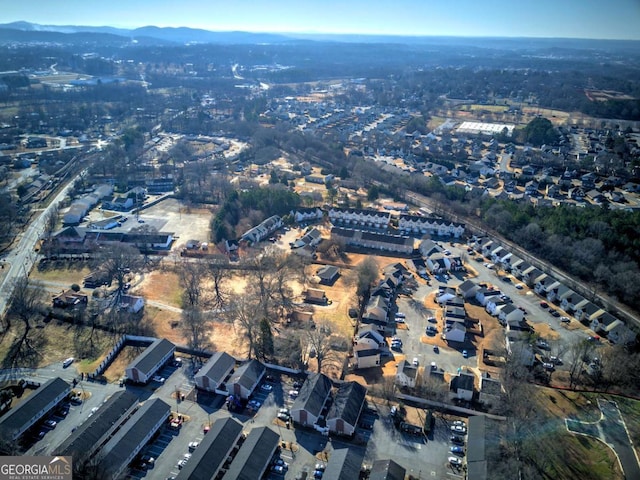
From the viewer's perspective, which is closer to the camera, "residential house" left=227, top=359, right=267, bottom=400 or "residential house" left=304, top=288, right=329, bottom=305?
"residential house" left=227, top=359, right=267, bottom=400

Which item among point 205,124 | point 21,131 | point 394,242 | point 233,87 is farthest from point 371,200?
point 233,87

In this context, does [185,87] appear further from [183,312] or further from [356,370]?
[356,370]

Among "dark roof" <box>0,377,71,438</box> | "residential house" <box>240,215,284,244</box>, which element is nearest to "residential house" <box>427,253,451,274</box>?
"residential house" <box>240,215,284,244</box>

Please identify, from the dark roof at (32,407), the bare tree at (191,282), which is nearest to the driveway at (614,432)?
the bare tree at (191,282)

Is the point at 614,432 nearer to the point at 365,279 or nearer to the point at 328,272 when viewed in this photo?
the point at 365,279

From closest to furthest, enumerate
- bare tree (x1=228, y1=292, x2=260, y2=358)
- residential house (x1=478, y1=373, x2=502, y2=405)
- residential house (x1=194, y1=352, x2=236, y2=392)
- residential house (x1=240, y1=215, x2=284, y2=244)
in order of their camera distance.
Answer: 1. residential house (x1=478, y1=373, x2=502, y2=405)
2. residential house (x1=194, y1=352, x2=236, y2=392)
3. bare tree (x1=228, y1=292, x2=260, y2=358)
4. residential house (x1=240, y1=215, x2=284, y2=244)

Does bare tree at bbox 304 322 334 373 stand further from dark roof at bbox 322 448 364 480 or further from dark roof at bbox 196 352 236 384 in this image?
dark roof at bbox 322 448 364 480

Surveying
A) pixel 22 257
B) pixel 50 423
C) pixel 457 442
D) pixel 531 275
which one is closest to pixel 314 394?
pixel 457 442
